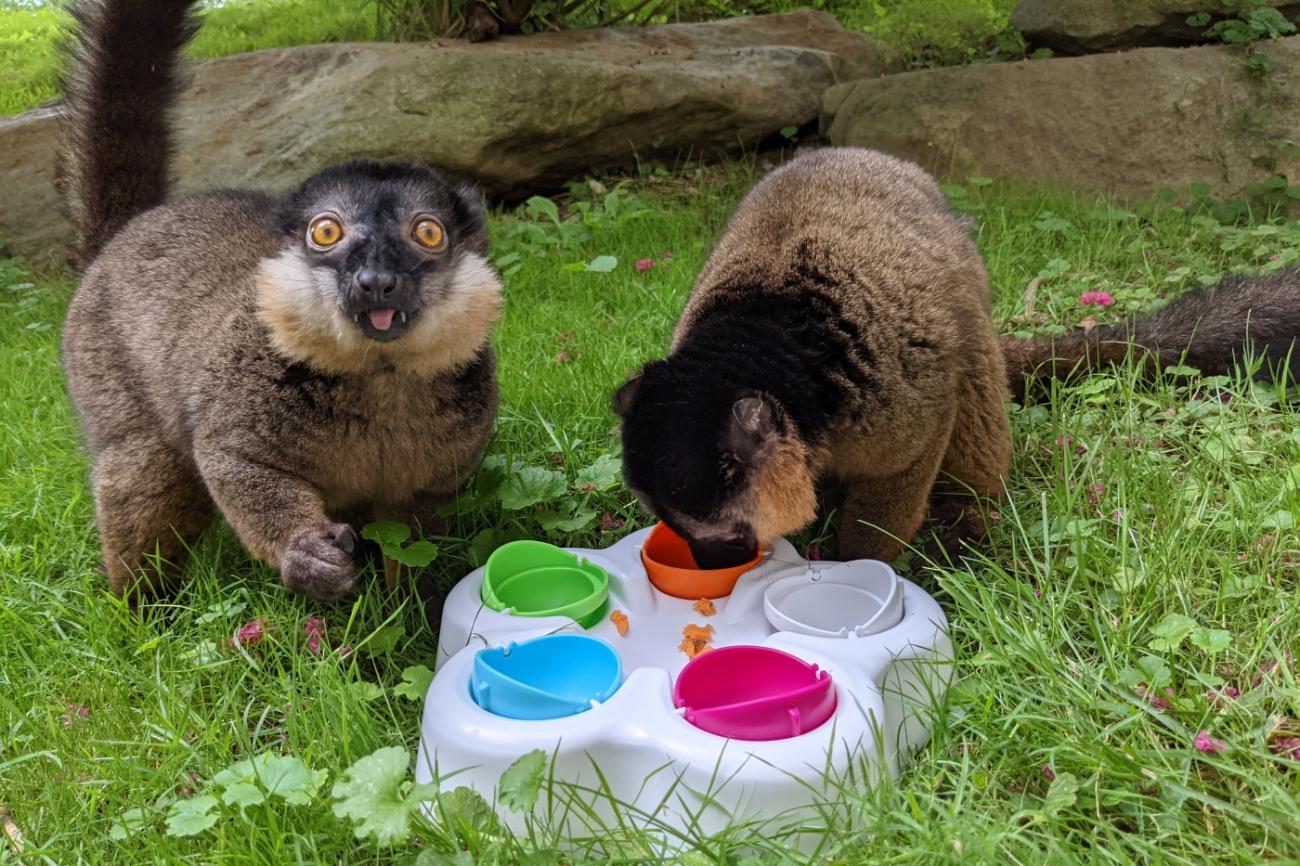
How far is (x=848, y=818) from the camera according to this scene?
2062 mm

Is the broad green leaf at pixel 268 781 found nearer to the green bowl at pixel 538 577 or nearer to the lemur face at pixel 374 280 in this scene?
the green bowl at pixel 538 577

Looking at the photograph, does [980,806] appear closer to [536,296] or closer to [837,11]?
[536,296]

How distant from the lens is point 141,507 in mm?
3234

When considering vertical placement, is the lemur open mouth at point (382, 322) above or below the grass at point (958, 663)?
above

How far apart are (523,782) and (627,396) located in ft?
3.94

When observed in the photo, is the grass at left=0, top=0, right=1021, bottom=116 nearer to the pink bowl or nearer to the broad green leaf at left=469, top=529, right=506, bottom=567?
the broad green leaf at left=469, top=529, right=506, bottom=567

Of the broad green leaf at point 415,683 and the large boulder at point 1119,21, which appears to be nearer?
the broad green leaf at point 415,683

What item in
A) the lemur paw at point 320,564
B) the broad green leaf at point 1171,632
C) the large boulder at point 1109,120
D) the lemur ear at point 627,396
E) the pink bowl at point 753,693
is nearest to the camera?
the pink bowl at point 753,693

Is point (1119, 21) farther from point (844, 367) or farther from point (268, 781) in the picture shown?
point (268, 781)

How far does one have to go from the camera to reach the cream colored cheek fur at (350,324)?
8.82 ft

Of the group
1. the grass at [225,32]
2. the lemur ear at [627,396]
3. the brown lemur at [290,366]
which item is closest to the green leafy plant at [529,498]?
the brown lemur at [290,366]

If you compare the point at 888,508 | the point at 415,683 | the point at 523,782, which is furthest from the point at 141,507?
the point at 888,508

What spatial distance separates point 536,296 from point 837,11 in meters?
6.39

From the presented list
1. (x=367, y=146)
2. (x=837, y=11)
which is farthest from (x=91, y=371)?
(x=837, y=11)
